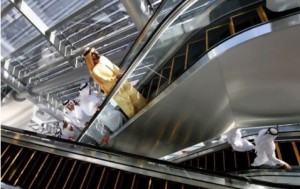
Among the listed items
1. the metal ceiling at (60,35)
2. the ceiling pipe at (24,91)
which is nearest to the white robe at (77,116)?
the metal ceiling at (60,35)

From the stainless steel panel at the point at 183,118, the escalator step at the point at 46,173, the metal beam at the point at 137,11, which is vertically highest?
the metal beam at the point at 137,11

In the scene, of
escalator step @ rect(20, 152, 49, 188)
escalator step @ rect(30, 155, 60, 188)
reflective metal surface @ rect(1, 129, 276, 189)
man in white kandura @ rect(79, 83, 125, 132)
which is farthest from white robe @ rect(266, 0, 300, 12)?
escalator step @ rect(20, 152, 49, 188)

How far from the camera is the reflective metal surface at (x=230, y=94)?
4.82 metres

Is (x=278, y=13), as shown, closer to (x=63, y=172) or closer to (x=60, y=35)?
(x=63, y=172)

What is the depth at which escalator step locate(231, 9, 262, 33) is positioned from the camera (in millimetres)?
5159

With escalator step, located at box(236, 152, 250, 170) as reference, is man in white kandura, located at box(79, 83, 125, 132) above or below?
above

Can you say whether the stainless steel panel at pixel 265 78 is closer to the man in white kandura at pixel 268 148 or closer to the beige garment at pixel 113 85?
the man in white kandura at pixel 268 148

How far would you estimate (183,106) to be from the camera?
644 cm

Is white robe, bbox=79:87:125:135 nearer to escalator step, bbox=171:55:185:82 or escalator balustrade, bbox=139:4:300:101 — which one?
escalator balustrade, bbox=139:4:300:101

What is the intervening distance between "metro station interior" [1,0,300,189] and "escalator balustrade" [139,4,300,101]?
3 centimetres

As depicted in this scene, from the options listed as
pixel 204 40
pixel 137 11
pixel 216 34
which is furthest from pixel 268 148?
pixel 137 11

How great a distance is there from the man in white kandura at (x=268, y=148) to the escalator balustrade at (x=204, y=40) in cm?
168

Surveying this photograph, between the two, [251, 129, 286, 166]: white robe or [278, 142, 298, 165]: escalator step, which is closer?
[251, 129, 286, 166]: white robe

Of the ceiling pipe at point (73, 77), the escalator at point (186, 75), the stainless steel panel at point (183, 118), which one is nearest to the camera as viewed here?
the escalator at point (186, 75)
